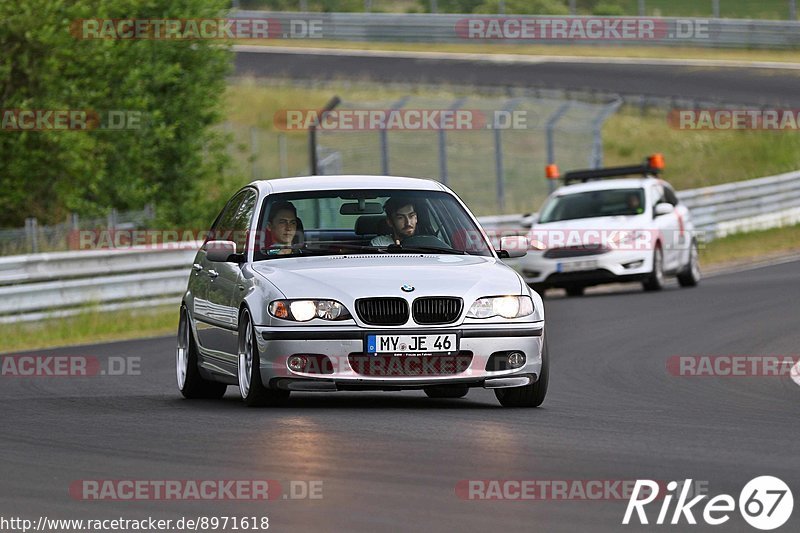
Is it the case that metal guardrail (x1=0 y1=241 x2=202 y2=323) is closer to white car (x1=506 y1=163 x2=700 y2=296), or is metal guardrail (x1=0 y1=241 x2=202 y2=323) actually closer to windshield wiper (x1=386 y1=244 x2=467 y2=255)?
white car (x1=506 y1=163 x2=700 y2=296)

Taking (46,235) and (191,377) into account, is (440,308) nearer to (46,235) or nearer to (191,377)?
(191,377)

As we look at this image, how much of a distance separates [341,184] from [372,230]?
0.40m

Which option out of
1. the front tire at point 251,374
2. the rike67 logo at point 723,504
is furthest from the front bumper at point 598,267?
the rike67 logo at point 723,504

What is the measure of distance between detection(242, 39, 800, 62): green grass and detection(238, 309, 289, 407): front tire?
4265 centimetres

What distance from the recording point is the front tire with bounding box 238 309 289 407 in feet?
36.2

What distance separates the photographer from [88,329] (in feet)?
70.3

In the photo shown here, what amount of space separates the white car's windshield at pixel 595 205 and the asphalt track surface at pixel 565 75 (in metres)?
18.6

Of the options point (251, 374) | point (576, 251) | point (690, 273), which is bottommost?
point (690, 273)

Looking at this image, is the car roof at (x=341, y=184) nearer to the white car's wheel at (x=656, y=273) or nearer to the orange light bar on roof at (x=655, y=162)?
the white car's wheel at (x=656, y=273)

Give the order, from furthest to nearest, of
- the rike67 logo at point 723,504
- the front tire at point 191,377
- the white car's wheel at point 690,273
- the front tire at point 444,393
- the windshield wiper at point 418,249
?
1. the white car's wheel at point 690,273
2. the front tire at point 191,377
3. the front tire at point 444,393
4. the windshield wiper at point 418,249
5. the rike67 logo at point 723,504

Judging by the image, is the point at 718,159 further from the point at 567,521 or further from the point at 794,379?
the point at 567,521

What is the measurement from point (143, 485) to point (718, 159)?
37.8 meters

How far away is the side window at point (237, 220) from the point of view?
40.2 ft

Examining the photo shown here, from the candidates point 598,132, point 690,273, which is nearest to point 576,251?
point 690,273
